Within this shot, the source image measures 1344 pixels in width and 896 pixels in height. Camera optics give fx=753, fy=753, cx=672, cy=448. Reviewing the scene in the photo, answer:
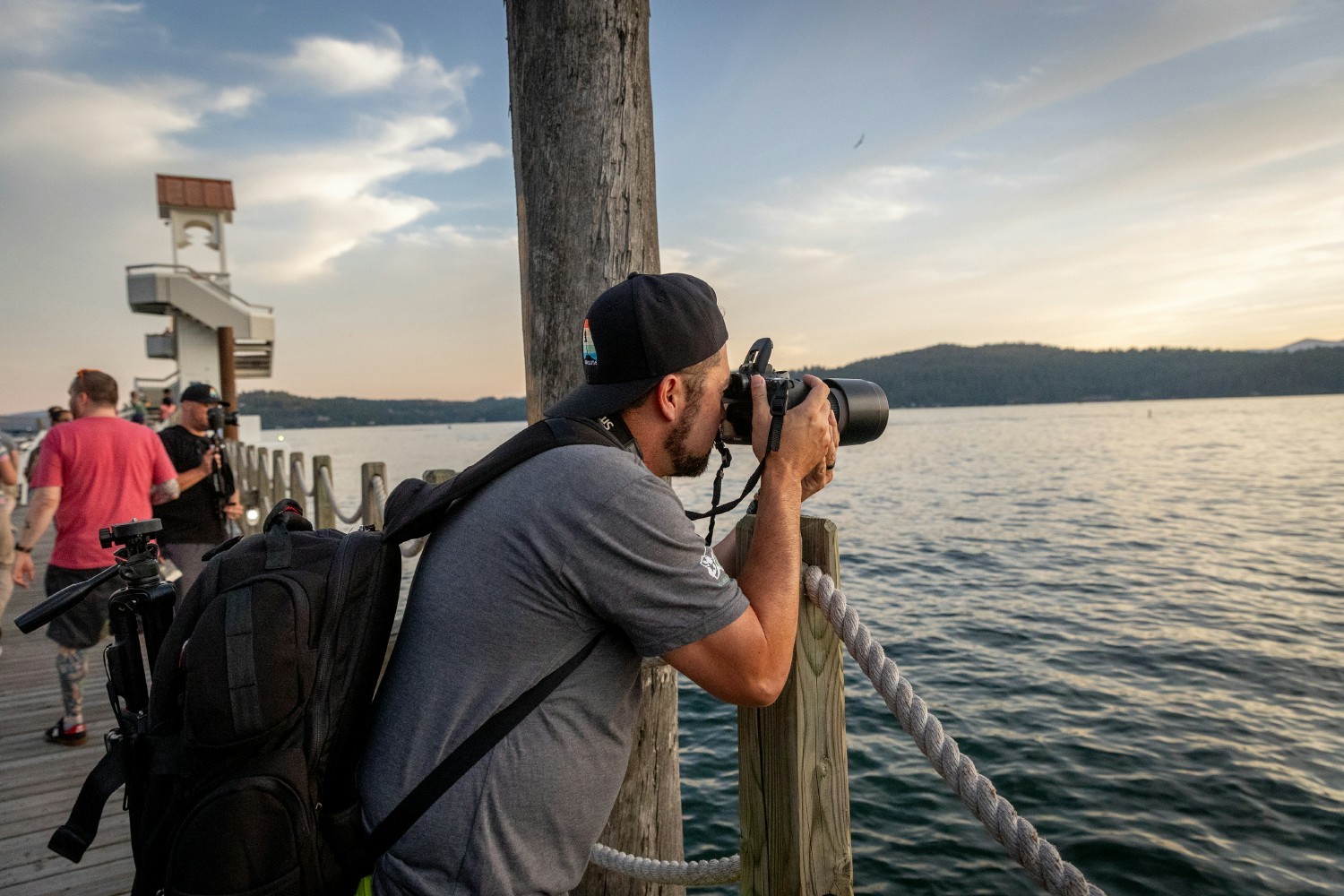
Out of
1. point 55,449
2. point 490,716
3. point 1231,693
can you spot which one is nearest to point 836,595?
point 490,716

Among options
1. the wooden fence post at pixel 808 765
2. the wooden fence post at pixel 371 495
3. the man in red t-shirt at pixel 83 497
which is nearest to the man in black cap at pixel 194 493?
the man in red t-shirt at pixel 83 497

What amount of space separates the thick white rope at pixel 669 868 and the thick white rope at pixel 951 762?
694 millimetres

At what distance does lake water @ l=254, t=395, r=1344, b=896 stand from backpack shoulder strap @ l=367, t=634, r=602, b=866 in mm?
4599

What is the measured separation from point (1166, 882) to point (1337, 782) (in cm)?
244

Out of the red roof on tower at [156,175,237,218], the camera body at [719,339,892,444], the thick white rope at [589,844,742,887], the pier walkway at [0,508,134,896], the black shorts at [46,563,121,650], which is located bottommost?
the pier walkway at [0,508,134,896]

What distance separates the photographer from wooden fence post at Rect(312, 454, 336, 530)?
5.93 metres

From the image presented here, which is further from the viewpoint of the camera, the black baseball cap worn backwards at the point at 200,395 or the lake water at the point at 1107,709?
the black baseball cap worn backwards at the point at 200,395

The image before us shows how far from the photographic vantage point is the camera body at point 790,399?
5.55 feet

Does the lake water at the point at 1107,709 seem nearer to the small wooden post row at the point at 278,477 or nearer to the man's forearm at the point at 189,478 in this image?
the man's forearm at the point at 189,478

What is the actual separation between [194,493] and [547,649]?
518 cm

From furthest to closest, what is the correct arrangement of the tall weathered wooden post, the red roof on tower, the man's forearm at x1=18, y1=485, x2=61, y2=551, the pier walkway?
the red roof on tower < the man's forearm at x1=18, y1=485, x2=61, y2=551 < the pier walkway < the tall weathered wooden post

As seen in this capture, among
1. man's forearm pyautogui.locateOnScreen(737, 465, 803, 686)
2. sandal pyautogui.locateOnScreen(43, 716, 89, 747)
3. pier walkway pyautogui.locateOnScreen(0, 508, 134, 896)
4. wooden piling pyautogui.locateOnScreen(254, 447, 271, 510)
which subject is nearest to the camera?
man's forearm pyautogui.locateOnScreen(737, 465, 803, 686)

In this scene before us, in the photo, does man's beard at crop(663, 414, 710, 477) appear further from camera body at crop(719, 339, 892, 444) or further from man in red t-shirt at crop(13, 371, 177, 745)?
man in red t-shirt at crop(13, 371, 177, 745)

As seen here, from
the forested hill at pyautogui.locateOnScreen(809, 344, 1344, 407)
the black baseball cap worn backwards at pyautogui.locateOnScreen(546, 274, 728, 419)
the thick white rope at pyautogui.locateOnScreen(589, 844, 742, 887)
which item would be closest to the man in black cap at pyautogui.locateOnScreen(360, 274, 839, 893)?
the black baseball cap worn backwards at pyautogui.locateOnScreen(546, 274, 728, 419)
